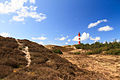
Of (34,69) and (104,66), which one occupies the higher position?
(34,69)

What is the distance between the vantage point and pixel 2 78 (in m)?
5.91

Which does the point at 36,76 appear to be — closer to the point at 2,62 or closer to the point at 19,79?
the point at 19,79

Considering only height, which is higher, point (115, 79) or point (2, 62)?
point (2, 62)

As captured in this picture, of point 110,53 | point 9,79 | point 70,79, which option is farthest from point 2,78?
point 110,53

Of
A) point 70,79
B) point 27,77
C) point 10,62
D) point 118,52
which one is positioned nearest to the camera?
point 27,77

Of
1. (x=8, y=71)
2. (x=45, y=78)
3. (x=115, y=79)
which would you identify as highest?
(x=8, y=71)

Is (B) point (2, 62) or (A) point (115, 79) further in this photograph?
(A) point (115, 79)

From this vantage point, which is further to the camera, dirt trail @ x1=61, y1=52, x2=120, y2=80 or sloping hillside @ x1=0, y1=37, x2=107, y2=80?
dirt trail @ x1=61, y1=52, x2=120, y2=80

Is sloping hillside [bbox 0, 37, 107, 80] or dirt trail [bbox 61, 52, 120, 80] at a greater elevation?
sloping hillside [bbox 0, 37, 107, 80]

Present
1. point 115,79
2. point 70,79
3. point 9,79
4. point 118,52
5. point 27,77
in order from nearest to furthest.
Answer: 1. point 9,79
2. point 27,77
3. point 70,79
4. point 115,79
5. point 118,52

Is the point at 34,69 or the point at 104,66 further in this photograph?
the point at 104,66

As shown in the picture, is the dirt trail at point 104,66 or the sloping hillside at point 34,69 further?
the dirt trail at point 104,66

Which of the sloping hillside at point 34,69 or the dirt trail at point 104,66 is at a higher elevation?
the sloping hillside at point 34,69

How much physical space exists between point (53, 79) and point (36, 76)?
1.13 m
